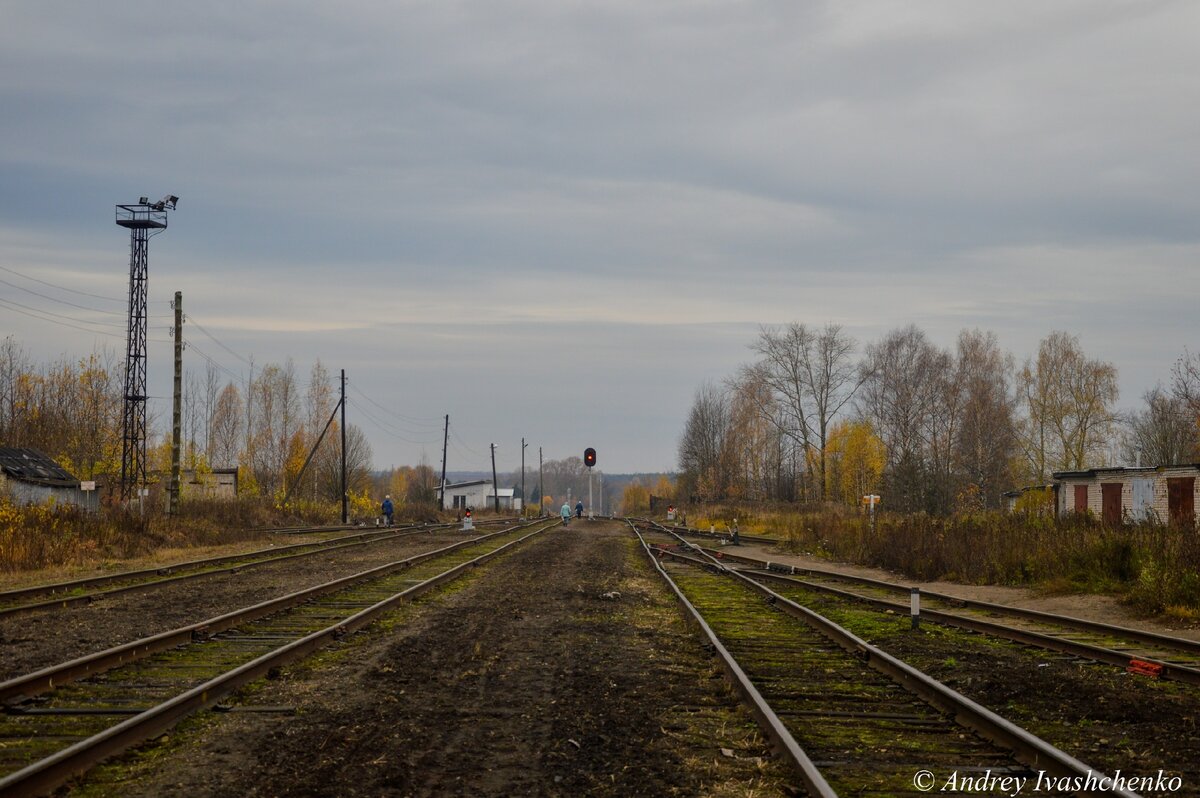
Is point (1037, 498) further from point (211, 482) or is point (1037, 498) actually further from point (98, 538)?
point (211, 482)

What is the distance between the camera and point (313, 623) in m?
13.8

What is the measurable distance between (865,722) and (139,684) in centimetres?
→ 648

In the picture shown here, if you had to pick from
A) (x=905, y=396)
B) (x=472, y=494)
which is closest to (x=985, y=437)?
(x=905, y=396)

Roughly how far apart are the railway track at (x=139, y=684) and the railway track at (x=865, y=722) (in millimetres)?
4475

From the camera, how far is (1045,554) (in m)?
21.2

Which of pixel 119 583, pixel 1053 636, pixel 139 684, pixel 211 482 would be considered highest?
pixel 211 482

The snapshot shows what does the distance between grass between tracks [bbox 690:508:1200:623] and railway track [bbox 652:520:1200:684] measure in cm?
200

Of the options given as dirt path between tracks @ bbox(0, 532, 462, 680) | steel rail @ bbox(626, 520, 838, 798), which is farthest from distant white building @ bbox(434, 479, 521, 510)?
steel rail @ bbox(626, 520, 838, 798)

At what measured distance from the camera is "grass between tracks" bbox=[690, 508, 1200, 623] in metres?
16.2

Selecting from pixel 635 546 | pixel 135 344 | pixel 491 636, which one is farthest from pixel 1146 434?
pixel 491 636

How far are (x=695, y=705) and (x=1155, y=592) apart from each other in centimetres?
1063

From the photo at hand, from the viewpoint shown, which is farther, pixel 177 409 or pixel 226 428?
pixel 226 428

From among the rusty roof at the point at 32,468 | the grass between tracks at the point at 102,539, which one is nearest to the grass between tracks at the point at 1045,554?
the grass between tracks at the point at 102,539

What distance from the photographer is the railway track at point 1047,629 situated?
1108 cm
